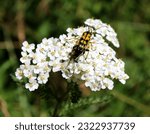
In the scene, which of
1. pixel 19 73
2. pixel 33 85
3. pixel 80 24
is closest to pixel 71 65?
pixel 33 85

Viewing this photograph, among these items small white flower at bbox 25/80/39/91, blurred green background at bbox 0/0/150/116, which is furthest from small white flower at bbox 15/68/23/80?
blurred green background at bbox 0/0/150/116

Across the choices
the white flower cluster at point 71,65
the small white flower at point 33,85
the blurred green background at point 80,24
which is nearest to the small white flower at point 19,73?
the white flower cluster at point 71,65

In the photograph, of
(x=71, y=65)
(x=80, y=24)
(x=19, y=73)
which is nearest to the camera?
(x=71, y=65)

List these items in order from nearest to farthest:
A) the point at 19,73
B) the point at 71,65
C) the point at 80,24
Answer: the point at 71,65, the point at 19,73, the point at 80,24

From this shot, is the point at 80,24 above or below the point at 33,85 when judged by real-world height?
above

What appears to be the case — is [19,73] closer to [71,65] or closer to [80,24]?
[71,65]

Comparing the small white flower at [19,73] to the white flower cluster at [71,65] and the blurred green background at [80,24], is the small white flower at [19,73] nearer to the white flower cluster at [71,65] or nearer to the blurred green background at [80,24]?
the white flower cluster at [71,65]

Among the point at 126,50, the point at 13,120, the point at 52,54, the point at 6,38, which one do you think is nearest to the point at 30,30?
the point at 6,38

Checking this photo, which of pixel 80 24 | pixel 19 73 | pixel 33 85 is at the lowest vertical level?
pixel 33 85
